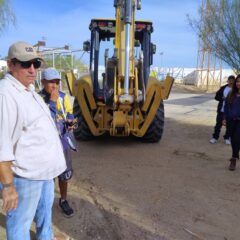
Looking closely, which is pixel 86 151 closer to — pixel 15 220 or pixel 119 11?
pixel 119 11

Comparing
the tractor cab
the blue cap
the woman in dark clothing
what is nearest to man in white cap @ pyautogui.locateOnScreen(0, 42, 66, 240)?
the blue cap

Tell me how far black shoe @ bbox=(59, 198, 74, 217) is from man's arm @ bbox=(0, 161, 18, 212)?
1759 millimetres

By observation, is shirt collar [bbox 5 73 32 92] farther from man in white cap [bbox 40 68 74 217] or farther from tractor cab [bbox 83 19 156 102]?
tractor cab [bbox 83 19 156 102]

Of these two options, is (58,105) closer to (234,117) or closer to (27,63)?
(27,63)

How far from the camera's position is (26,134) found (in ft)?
8.04

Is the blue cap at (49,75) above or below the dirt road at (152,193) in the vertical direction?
above

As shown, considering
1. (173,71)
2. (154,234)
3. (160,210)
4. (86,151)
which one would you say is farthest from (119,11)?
(173,71)

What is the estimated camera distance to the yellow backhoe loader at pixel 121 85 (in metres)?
6.81

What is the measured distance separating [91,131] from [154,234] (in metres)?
4.06

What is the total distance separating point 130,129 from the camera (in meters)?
7.32

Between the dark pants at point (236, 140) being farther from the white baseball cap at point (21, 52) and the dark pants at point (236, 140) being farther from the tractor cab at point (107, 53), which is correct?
the white baseball cap at point (21, 52)

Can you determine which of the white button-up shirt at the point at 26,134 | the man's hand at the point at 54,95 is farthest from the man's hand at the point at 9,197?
the man's hand at the point at 54,95

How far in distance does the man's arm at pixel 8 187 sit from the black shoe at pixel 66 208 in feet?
5.77

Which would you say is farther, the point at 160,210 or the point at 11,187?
the point at 160,210
